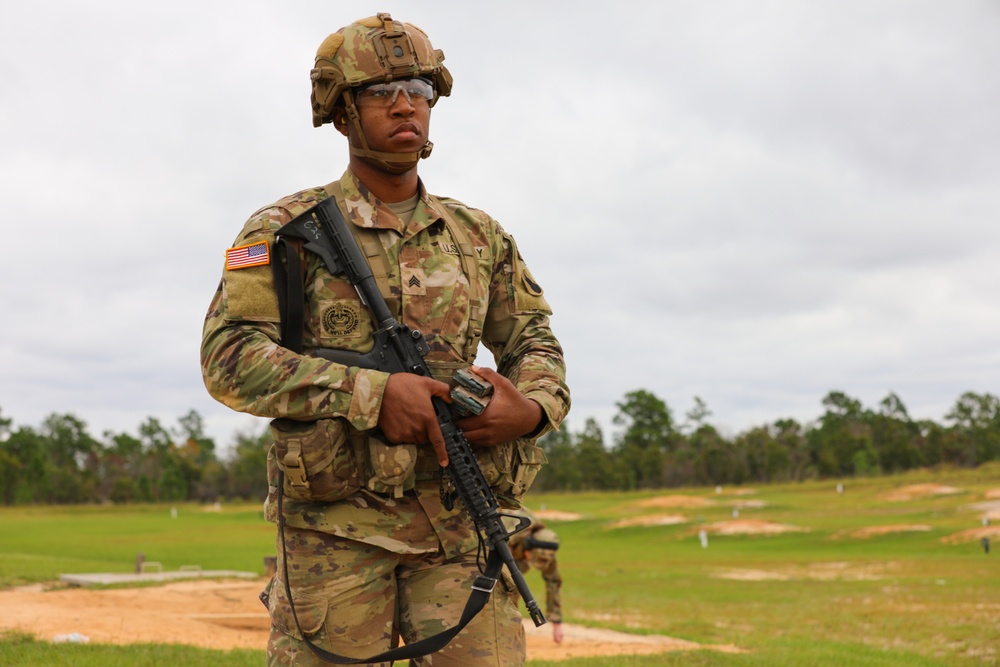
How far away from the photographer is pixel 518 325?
11.7 ft

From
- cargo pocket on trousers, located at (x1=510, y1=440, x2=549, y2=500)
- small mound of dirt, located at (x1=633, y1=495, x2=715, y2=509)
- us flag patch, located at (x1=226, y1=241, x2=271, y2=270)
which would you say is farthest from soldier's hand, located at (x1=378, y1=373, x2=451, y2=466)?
small mound of dirt, located at (x1=633, y1=495, x2=715, y2=509)

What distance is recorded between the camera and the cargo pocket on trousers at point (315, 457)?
3033mm

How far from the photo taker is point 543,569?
12195 millimetres

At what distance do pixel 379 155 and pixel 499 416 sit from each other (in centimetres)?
93

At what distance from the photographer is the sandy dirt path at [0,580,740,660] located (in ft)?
34.4

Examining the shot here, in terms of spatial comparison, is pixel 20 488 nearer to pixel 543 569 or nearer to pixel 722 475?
pixel 722 475

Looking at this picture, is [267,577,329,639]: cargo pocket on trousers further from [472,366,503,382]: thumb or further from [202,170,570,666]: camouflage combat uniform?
[472,366,503,382]: thumb

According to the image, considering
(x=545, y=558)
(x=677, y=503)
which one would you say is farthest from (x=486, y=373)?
(x=677, y=503)

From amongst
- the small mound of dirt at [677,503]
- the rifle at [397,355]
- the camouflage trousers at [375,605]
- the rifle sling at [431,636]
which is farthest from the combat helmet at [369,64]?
the small mound of dirt at [677,503]

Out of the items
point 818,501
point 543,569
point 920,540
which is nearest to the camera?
point 543,569

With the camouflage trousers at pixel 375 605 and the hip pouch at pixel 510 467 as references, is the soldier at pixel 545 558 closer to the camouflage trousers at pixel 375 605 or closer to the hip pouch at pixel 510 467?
the hip pouch at pixel 510 467

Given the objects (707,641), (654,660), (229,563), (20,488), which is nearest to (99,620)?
(654,660)

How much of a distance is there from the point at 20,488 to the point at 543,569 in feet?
228

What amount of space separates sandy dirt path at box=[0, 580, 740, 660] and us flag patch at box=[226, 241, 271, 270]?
7514 millimetres
